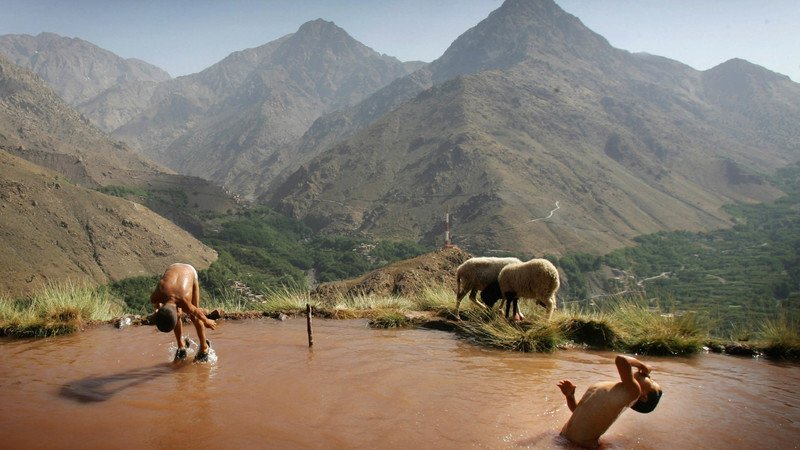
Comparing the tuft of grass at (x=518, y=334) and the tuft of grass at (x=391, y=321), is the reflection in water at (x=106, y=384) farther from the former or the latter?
the tuft of grass at (x=518, y=334)

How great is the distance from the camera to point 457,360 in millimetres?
7926

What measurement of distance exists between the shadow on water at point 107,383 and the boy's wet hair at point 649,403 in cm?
578

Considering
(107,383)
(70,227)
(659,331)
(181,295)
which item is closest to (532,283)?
(659,331)

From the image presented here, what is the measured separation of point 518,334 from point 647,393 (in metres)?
4.30

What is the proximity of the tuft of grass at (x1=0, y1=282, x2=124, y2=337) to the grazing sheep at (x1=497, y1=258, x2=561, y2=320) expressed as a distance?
8365mm

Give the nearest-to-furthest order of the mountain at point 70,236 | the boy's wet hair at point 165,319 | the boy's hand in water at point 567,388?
the boy's hand in water at point 567,388, the boy's wet hair at point 165,319, the mountain at point 70,236

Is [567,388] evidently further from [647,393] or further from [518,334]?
[518,334]

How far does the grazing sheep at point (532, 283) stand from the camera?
972cm

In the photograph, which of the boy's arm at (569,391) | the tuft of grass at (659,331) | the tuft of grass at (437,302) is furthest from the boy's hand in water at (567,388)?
the tuft of grass at (437,302)

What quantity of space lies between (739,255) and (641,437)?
5166 inches

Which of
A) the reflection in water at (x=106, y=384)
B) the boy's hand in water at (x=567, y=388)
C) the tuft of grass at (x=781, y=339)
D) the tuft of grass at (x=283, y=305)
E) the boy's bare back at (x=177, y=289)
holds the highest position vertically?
the boy's bare back at (x=177, y=289)

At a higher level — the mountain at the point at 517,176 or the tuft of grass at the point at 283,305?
the mountain at the point at 517,176

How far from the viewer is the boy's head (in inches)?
175

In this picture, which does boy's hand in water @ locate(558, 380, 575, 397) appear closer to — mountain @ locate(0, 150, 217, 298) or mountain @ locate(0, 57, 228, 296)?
mountain @ locate(0, 57, 228, 296)
